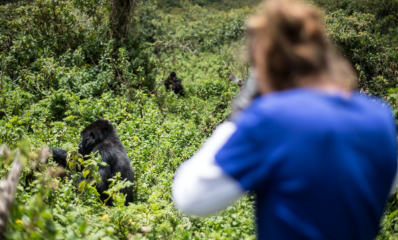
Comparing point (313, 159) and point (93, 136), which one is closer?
point (313, 159)

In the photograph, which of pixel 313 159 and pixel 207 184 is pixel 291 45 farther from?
pixel 207 184


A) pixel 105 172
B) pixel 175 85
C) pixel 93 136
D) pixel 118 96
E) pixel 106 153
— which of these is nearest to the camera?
pixel 105 172

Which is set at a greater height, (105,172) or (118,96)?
(118,96)

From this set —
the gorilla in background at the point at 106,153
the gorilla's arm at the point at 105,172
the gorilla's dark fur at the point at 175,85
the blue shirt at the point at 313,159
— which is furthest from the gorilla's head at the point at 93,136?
the gorilla's dark fur at the point at 175,85

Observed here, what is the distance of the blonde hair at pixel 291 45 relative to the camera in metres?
0.85

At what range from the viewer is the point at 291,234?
0.83 meters

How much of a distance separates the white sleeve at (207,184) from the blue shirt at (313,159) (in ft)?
0.12

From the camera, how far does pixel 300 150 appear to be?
771 millimetres

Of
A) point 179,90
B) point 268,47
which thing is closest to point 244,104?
point 268,47

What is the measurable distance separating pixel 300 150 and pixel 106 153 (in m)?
3.22

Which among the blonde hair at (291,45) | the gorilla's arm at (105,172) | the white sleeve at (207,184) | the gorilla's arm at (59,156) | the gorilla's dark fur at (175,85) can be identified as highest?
the gorilla's dark fur at (175,85)

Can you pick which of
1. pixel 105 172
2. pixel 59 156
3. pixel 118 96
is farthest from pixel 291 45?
pixel 118 96

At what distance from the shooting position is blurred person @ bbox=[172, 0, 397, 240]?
2.54 feet

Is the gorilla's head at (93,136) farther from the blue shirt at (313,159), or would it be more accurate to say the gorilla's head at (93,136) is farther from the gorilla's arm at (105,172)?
the blue shirt at (313,159)
